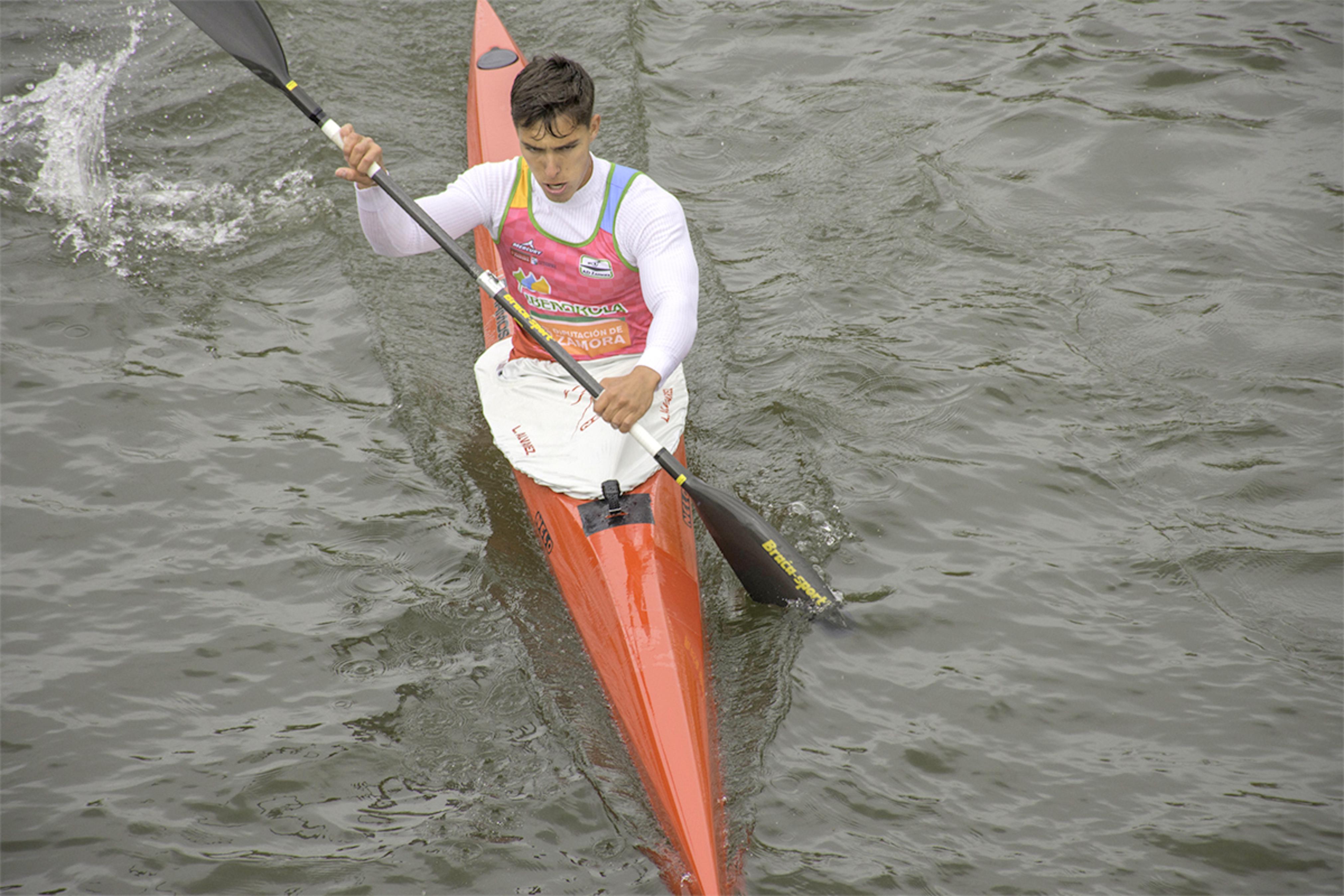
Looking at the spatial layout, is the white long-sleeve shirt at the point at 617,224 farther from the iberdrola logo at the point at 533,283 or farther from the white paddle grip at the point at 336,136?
the iberdrola logo at the point at 533,283

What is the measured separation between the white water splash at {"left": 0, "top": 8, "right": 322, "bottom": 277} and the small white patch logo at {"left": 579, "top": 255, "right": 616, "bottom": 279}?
9.37 feet

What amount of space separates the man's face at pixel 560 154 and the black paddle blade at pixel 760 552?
112cm

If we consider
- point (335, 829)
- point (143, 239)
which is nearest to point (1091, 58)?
point (143, 239)

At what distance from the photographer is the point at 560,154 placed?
3.38m

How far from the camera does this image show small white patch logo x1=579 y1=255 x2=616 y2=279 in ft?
12.0

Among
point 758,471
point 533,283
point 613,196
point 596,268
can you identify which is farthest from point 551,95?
point 758,471

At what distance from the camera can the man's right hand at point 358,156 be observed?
132 inches

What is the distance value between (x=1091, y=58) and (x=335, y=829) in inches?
269

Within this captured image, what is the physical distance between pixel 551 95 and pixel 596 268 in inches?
25.8

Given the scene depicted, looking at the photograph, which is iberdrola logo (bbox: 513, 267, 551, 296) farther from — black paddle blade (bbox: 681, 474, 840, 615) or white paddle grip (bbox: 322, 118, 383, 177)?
black paddle blade (bbox: 681, 474, 840, 615)

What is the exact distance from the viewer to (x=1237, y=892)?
2.93m

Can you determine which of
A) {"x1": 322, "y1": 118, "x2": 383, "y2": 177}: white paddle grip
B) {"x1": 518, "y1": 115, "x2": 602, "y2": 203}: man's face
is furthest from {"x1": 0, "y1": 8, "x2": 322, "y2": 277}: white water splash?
{"x1": 518, "y1": 115, "x2": 602, "y2": 203}: man's face

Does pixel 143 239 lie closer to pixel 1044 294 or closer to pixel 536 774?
pixel 536 774

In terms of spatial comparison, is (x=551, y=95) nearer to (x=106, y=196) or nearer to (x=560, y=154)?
(x=560, y=154)
